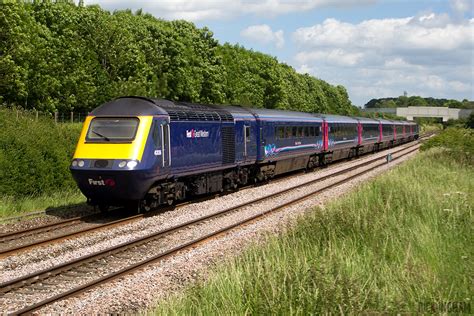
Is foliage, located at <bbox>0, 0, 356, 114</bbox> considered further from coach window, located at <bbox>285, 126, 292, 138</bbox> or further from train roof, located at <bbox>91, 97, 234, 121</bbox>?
train roof, located at <bbox>91, 97, 234, 121</bbox>

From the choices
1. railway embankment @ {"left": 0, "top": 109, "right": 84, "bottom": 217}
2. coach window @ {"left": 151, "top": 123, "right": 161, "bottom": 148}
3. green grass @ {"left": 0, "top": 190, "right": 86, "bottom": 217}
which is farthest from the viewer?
railway embankment @ {"left": 0, "top": 109, "right": 84, "bottom": 217}

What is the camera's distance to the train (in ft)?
50.8

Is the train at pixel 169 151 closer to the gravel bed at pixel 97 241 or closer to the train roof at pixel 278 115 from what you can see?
the train roof at pixel 278 115

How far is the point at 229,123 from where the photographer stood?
21.1 meters

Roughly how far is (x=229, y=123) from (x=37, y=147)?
6763 mm

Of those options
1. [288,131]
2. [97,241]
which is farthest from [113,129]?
[288,131]

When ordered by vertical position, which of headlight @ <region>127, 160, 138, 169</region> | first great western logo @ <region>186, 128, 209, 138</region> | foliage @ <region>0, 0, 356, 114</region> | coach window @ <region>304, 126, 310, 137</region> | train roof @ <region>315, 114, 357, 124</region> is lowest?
headlight @ <region>127, 160, 138, 169</region>

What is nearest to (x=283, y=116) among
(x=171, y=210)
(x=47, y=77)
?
(x=171, y=210)

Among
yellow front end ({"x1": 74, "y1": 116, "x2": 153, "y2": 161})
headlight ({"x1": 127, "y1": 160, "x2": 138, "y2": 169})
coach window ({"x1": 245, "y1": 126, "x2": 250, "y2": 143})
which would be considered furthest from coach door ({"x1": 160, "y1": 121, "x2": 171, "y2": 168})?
coach window ({"x1": 245, "y1": 126, "x2": 250, "y2": 143})

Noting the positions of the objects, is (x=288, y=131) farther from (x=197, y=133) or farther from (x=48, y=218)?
(x=48, y=218)

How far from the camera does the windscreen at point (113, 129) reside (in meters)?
15.6

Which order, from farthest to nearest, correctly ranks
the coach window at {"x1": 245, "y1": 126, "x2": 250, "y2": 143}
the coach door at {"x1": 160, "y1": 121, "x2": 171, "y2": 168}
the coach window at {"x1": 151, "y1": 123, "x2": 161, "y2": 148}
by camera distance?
the coach window at {"x1": 245, "y1": 126, "x2": 250, "y2": 143}, the coach door at {"x1": 160, "y1": 121, "x2": 171, "y2": 168}, the coach window at {"x1": 151, "y1": 123, "x2": 161, "y2": 148}

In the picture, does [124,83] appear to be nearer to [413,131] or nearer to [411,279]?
[411,279]

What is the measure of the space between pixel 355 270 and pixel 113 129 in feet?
32.2
